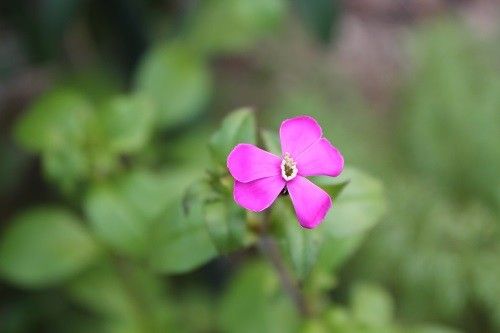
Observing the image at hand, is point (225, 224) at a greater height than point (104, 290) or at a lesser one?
lesser

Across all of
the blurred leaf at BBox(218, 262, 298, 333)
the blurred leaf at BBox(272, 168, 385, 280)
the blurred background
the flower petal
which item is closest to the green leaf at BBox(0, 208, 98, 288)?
the blurred background

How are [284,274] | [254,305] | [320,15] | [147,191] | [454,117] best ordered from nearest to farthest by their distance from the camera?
[284,274] < [147,191] < [254,305] < [320,15] < [454,117]

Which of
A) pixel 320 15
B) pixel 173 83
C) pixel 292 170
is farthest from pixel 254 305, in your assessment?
pixel 320 15

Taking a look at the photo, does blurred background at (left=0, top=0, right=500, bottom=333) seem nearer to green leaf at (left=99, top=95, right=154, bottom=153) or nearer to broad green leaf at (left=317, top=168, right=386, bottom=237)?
green leaf at (left=99, top=95, right=154, bottom=153)

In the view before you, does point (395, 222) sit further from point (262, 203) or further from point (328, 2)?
point (262, 203)

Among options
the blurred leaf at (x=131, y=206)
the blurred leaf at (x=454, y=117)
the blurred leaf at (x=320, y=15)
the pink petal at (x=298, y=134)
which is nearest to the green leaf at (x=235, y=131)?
the pink petal at (x=298, y=134)

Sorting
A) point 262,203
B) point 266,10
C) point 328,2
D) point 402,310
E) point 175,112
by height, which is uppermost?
point 328,2

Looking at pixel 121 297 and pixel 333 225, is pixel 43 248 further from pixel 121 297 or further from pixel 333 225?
pixel 333 225

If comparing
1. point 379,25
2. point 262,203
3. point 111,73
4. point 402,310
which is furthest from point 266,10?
point 379,25

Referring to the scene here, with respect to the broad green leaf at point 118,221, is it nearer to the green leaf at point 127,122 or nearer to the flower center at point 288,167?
the green leaf at point 127,122
